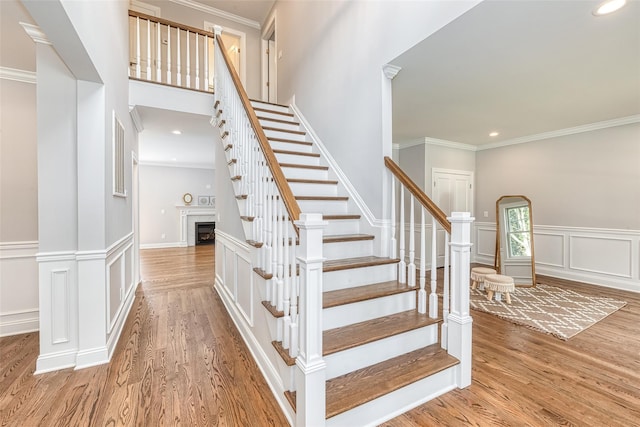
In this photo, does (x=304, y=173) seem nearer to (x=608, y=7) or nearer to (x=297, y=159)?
(x=297, y=159)

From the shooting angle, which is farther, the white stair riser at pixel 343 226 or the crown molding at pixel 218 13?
the crown molding at pixel 218 13

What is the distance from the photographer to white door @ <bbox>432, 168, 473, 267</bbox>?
5.21 metres

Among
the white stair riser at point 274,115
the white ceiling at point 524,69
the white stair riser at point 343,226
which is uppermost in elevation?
the white stair riser at point 274,115

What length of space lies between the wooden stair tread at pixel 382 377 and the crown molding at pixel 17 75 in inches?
147

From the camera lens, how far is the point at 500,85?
9.22ft

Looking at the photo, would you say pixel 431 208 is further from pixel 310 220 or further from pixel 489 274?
pixel 489 274

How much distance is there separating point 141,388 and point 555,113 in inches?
212

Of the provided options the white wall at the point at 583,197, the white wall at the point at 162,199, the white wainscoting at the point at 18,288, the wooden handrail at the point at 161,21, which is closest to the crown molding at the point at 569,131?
the white wall at the point at 583,197

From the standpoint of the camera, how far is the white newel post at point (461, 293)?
5.89 feet

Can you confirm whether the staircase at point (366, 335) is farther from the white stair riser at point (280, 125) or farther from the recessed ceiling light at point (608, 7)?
the recessed ceiling light at point (608, 7)

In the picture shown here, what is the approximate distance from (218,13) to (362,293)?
21.5 ft

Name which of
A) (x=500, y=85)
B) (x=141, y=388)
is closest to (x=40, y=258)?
(x=141, y=388)

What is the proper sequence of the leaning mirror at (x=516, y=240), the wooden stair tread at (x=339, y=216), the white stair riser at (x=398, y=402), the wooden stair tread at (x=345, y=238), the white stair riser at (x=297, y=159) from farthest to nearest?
the leaning mirror at (x=516, y=240), the white stair riser at (x=297, y=159), the wooden stair tread at (x=339, y=216), the wooden stair tread at (x=345, y=238), the white stair riser at (x=398, y=402)

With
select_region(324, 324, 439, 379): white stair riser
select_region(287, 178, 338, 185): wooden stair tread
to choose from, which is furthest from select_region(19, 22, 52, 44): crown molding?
select_region(324, 324, 439, 379): white stair riser
